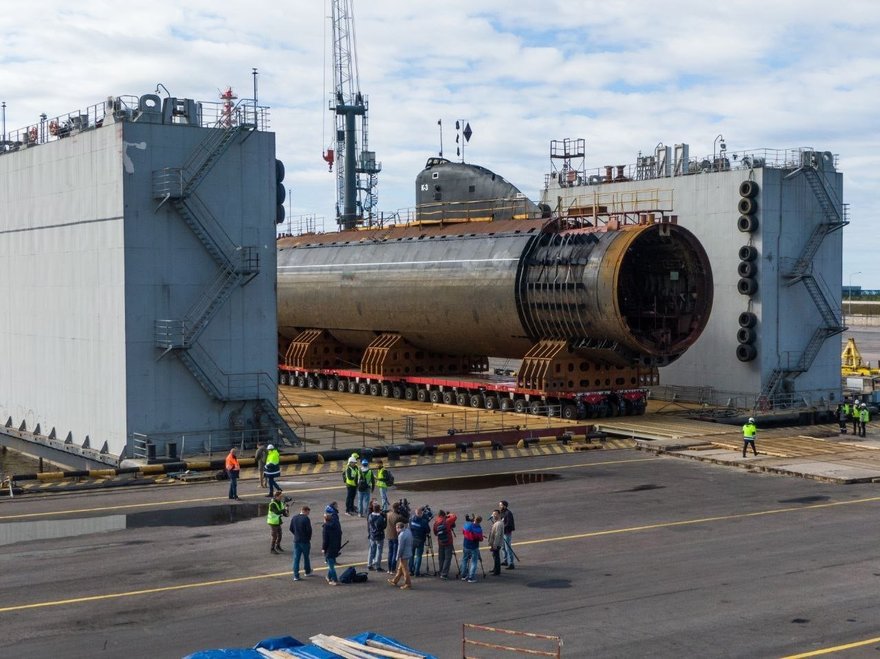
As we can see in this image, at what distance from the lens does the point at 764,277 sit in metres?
44.7

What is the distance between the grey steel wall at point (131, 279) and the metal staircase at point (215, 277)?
23 cm

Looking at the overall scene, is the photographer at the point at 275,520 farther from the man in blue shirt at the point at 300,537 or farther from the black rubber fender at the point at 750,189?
the black rubber fender at the point at 750,189

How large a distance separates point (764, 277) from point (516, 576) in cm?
2806

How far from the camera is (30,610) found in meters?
17.3

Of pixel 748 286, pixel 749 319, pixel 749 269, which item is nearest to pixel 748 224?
pixel 749 269

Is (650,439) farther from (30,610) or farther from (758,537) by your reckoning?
(30,610)

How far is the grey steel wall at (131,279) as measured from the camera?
31.8 meters

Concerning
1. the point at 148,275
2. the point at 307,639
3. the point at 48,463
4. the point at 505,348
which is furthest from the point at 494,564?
the point at 505,348

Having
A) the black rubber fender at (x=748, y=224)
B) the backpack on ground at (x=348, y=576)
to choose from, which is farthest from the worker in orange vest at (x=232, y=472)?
the black rubber fender at (x=748, y=224)

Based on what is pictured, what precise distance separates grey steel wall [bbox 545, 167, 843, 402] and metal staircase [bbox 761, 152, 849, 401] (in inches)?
8.4

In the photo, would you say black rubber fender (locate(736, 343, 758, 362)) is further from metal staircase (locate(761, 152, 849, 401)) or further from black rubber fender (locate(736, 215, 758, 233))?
black rubber fender (locate(736, 215, 758, 233))

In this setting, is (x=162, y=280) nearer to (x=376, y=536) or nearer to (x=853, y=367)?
(x=376, y=536)

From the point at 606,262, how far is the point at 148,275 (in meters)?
15.1

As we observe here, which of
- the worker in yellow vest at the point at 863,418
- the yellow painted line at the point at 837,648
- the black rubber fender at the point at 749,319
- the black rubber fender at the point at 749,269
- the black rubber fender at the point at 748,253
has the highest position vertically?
the black rubber fender at the point at 748,253
